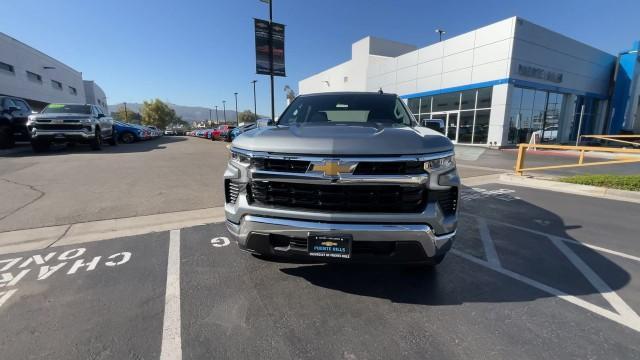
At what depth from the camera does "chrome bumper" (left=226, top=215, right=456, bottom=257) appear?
6.89 ft

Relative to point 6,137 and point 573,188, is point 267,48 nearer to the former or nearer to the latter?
point 6,137

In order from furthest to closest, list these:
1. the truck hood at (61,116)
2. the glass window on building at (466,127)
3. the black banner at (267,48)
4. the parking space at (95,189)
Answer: the glass window on building at (466,127)
the black banner at (267,48)
the truck hood at (61,116)
the parking space at (95,189)

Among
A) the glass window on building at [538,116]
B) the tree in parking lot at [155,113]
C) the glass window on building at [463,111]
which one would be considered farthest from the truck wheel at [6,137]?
the tree in parking lot at [155,113]

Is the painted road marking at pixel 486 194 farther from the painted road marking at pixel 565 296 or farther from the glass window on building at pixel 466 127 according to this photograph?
the glass window on building at pixel 466 127

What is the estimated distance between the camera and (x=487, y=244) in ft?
12.4

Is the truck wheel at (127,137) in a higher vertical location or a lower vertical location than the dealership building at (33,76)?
lower

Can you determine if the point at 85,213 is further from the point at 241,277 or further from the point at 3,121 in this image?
the point at 3,121

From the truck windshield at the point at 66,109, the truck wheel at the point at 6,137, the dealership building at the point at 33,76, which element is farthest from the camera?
the dealership building at the point at 33,76

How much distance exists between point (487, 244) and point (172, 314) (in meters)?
3.69

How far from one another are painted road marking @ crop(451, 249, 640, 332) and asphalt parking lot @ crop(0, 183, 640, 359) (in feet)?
0.05

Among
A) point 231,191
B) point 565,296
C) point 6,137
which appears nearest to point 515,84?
point 565,296

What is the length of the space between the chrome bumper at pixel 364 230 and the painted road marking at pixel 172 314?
90cm

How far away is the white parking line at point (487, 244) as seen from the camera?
10.9 feet

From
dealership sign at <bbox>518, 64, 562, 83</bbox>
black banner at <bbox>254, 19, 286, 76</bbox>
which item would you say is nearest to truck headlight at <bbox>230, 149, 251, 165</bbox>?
black banner at <bbox>254, 19, 286, 76</bbox>
